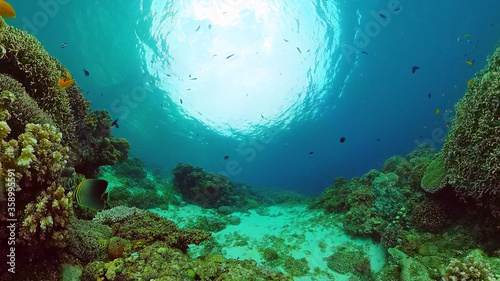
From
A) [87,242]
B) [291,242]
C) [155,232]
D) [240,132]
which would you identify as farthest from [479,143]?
[240,132]

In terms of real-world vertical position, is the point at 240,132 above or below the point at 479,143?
above

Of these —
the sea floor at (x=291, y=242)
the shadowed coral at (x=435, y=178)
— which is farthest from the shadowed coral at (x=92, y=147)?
the shadowed coral at (x=435, y=178)

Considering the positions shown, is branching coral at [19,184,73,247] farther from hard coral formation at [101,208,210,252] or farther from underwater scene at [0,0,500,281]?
hard coral formation at [101,208,210,252]

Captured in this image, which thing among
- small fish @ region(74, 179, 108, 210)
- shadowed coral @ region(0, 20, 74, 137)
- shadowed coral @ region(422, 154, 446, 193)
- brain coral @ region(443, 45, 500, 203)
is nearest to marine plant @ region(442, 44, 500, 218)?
brain coral @ region(443, 45, 500, 203)

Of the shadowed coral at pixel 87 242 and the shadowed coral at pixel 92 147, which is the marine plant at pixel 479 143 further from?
the shadowed coral at pixel 92 147

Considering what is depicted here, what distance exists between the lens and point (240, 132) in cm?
5672

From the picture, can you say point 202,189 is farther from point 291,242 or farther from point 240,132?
point 240,132

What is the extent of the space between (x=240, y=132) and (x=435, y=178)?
50.7 metres

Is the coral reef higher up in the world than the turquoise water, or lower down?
lower down

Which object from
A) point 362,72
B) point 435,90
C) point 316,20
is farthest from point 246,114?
point 435,90

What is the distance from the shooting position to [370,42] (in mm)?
28344

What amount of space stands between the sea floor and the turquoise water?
7.74 metres

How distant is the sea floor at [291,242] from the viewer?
7012 millimetres

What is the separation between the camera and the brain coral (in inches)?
188
